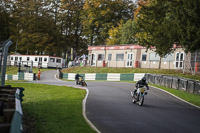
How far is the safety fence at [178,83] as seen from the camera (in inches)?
790

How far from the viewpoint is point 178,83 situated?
22.3m

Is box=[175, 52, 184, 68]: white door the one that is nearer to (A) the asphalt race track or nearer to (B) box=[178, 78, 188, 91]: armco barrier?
(B) box=[178, 78, 188, 91]: armco barrier

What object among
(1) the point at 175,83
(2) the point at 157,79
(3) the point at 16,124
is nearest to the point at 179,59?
(2) the point at 157,79

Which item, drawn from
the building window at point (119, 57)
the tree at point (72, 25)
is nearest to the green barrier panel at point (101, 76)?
the building window at point (119, 57)

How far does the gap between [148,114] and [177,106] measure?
3.59 meters

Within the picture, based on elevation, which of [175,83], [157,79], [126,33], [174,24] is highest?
[126,33]

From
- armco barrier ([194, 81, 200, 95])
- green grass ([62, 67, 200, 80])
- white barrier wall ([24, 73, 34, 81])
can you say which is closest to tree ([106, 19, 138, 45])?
green grass ([62, 67, 200, 80])

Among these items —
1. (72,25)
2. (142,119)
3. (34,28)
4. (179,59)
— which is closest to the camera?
(142,119)

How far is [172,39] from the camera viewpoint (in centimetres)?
1666

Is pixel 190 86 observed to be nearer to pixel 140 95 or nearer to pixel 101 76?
pixel 140 95

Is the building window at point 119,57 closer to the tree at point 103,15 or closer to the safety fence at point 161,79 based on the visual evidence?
the safety fence at point 161,79

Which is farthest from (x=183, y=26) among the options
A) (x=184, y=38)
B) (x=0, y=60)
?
(x=0, y=60)

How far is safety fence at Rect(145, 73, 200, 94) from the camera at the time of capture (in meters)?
20.1

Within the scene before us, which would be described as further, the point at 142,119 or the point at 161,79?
the point at 161,79
